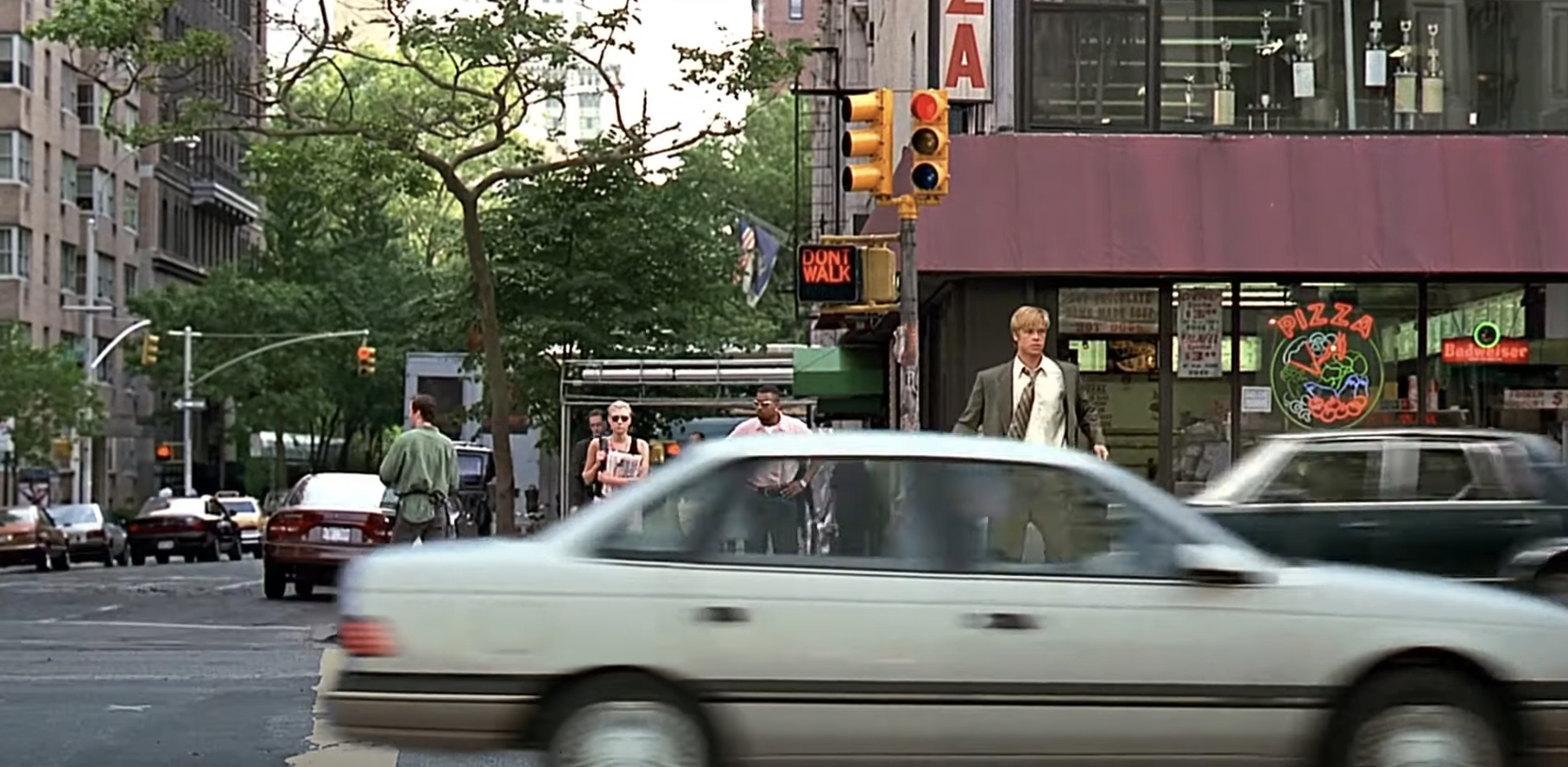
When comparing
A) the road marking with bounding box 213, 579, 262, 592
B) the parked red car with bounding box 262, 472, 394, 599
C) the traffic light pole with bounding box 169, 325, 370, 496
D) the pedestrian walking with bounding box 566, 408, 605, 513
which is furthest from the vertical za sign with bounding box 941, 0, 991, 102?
the traffic light pole with bounding box 169, 325, 370, 496

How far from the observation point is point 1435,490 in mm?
13086

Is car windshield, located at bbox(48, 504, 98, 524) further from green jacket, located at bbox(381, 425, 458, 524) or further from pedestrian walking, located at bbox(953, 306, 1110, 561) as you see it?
pedestrian walking, located at bbox(953, 306, 1110, 561)

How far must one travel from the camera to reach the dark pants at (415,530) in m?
19.1

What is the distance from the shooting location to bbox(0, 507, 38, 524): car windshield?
151ft

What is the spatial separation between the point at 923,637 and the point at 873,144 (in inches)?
368

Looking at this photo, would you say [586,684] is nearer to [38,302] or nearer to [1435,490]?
[1435,490]

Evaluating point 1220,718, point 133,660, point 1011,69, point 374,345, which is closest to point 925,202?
point 1011,69

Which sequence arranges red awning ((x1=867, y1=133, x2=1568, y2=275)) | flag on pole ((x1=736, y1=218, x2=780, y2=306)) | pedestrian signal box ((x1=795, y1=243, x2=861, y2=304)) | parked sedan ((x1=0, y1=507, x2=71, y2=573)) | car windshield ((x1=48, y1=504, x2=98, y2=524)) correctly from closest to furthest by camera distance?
pedestrian signal box ((x1=795, y1=243, x2=861, y2=304))
red awning ((x1=867, y1=133, x2=1568, y2=275))
parked sedan ((x1=0, y1=507, x2=71, y2=573))
car windshield ((x1=48, y1=504, x2=98, y2=524))
flag on pole ((x1=736, y1=218, x2=780, y2=306))

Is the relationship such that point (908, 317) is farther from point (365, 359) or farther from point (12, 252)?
point (12, 252)

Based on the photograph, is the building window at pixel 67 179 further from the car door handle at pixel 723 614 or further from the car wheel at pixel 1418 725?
the car wheel at pixel 1418 725

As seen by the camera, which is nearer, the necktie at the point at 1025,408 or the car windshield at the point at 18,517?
the necktie at the point at 1025,408

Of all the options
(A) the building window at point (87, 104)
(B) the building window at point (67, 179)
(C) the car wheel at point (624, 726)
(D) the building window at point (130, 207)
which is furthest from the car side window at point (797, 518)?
(D) the building window at point (130, 207)

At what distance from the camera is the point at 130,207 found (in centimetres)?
8575

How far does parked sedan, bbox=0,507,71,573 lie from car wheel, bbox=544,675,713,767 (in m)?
39.6
